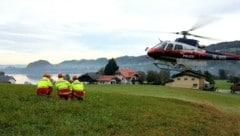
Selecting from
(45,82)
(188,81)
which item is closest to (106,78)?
(188,81)

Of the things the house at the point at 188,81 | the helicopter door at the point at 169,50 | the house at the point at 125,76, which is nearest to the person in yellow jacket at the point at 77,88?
the helicopter door at the point at 169,50

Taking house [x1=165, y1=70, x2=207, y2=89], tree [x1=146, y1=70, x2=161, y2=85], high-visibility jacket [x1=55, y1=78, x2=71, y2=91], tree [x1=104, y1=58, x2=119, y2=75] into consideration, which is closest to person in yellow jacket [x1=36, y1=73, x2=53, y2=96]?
high-visibility jacket [x1=55, y1=78, x2=71, y2=91]

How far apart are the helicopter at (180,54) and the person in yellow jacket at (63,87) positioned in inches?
1169

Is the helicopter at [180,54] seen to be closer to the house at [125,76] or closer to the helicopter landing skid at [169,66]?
the helicopter landing skid at [169,66]

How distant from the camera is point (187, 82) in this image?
122 meters

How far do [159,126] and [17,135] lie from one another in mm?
9439

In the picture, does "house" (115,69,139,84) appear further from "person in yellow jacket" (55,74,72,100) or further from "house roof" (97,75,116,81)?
"person in yellow jacket" (55,74,72,100)

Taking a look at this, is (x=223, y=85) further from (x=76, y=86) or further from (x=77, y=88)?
(x=76, y=86)

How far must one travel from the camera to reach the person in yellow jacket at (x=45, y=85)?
88.0 feet

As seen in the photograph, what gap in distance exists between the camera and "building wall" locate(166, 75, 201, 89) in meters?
120

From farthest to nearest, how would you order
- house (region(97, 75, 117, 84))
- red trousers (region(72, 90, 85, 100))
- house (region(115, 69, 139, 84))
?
house (region(115, 69, 139, 84)), house (region(97, 75, 117, 84)), red trousers (region(72, 90, 85, 100))

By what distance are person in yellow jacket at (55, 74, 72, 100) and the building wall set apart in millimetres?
94810

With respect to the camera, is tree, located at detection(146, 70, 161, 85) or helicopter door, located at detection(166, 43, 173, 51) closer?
helicopter door, located at detection(166, 43, 173, 51)

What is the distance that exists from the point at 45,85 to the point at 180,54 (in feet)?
106
